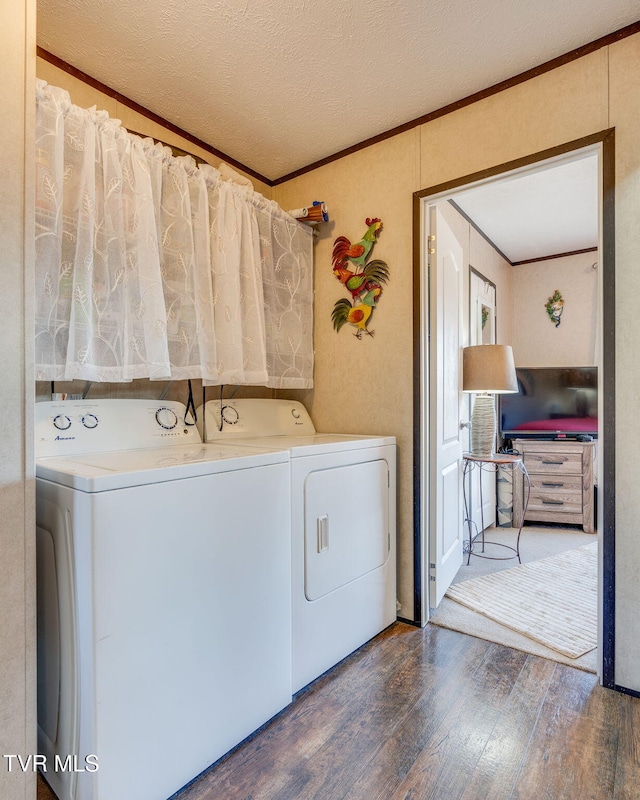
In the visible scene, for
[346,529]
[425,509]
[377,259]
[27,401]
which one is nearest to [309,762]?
[346,529]

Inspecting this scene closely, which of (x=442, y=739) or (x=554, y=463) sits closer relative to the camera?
(x=442, y=739)

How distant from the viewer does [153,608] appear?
3.97 ft

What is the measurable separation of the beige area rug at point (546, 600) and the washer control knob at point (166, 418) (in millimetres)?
1610

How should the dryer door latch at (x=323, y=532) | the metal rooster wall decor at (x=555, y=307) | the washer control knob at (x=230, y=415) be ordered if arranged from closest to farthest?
the dryer door latch at (x=323, y=532) < the washer control knob at (x=230, y=415) < the metal rooster wall decor at (x=555, y=307)

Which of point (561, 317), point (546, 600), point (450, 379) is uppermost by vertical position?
point (561, 317)

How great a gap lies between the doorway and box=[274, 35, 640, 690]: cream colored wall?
3 cm

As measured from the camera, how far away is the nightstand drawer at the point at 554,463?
3.89 m

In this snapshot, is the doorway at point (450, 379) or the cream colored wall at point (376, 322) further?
the cream colored wall at point (376, 322)

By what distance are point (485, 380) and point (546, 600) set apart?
136 centimetres

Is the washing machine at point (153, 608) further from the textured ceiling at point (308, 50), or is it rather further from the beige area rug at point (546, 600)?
the textured ceiling at point (308, 50)

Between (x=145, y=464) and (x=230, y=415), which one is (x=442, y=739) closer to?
(x=145, y=464)

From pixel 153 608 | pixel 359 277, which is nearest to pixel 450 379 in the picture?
pixel 359 277

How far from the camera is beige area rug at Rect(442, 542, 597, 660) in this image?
2.09m

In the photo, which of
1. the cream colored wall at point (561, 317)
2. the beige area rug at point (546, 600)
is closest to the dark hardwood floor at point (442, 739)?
the beige area rug at point (546, 600)
